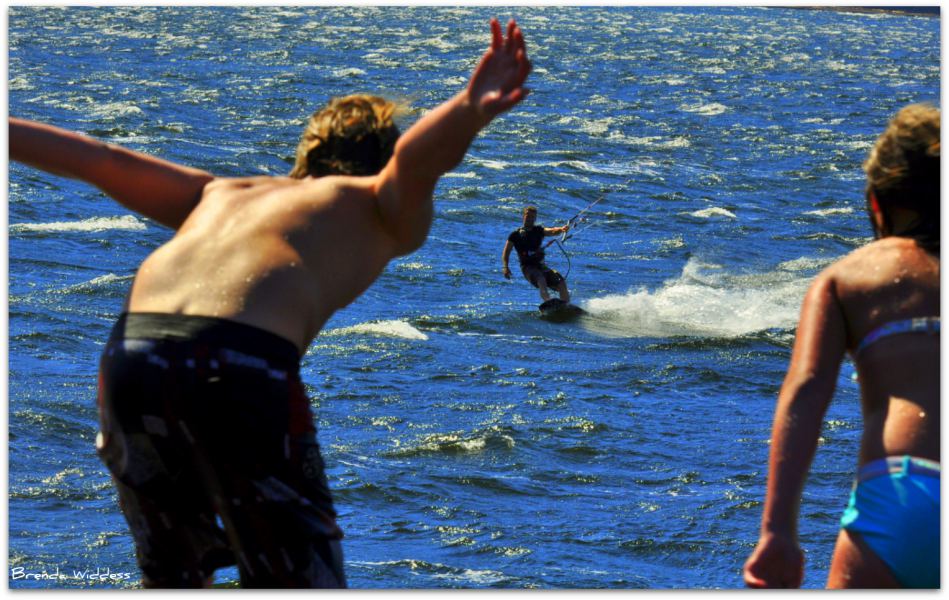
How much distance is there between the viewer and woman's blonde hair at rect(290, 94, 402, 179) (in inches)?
135

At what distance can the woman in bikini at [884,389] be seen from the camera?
9.69ft

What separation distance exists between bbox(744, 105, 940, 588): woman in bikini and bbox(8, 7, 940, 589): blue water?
4.21ft

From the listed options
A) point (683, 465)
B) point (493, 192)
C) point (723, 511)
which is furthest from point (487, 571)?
point (493, 192)

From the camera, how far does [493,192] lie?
2852 centimetres

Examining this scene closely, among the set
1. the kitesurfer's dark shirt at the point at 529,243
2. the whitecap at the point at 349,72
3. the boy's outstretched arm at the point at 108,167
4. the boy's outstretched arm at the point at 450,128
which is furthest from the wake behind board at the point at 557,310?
the whitecap at the point at 349,72

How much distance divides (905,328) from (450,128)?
3.32 ft

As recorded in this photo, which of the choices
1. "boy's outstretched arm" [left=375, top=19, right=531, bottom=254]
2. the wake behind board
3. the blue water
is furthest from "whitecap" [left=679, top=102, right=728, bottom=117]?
"boy's outstretched arm" [left=375, top=19, right=531, bottom=254]

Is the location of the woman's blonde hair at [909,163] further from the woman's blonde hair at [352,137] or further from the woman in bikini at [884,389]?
the woman's blonde hair at [352,137]

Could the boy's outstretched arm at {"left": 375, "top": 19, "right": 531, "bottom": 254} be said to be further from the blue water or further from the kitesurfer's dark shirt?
the kitesurfer's dark shirt

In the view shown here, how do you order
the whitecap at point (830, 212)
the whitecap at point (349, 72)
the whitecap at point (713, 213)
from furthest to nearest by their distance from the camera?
the whitecap at point (349, 72) → the whitecap at point (830, 212) → the whitecap at point (713, 213)

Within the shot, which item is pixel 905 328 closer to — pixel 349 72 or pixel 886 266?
pixel 886 266

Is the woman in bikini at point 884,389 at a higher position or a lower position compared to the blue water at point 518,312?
higher

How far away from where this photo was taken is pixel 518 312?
63.3ft

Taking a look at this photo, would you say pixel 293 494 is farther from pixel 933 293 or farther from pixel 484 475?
pixel 484 475
